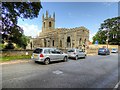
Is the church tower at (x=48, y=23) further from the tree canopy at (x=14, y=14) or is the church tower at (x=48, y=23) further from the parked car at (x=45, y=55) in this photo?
the parked car at (x=45, y=55)

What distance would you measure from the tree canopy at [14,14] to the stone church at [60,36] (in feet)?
97.6

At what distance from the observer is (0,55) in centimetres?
1761

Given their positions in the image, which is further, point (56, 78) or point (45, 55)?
point (45, 55)

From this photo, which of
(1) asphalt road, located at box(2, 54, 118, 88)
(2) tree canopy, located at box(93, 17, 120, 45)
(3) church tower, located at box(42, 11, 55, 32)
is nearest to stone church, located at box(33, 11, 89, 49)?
(3) church tower, located at box(42, 11, 55, 32)

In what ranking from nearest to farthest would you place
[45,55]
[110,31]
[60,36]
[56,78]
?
[56,78] → [45,55] → [60,36] → [110,31]

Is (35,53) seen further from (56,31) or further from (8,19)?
(56,31)

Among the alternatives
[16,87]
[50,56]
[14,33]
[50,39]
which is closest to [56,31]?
[50,39]

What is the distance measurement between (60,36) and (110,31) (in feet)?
Result: 79.2

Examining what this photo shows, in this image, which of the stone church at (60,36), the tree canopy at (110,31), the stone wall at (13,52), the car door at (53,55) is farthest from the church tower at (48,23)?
the car door at (53,55)

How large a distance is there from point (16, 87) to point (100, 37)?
213 ft

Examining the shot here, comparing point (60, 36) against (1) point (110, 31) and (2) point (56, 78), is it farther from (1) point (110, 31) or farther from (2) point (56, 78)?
(2) point (56, 78)

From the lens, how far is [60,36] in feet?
197

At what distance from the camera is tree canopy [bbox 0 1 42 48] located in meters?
17.8

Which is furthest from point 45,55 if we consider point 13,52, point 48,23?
point 48,23
